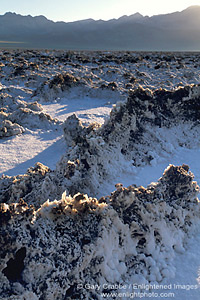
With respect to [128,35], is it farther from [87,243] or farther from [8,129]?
[87,243]

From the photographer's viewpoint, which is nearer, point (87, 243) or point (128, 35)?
point (87, 243)

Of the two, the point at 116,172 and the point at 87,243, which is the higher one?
the point at 87,243

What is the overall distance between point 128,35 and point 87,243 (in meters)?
118

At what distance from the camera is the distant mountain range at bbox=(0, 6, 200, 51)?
92981mm

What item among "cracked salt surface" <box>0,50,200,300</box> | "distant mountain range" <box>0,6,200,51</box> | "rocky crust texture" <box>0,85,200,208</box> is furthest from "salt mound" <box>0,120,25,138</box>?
"distant mountain range" <box>0,6,200,51</box>

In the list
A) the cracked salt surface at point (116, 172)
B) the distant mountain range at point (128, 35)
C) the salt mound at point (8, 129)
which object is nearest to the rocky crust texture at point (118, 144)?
the cracked salt surface at point (116, 172)

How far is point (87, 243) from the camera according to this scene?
209 centimetres

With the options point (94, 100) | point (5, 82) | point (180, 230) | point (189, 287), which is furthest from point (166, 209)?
point (5, 82)

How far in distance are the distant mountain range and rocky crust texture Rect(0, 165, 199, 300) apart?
86.3 metres

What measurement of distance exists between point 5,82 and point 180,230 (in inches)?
521

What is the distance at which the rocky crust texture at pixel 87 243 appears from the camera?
5.82 ft

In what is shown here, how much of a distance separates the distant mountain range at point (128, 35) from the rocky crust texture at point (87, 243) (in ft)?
283

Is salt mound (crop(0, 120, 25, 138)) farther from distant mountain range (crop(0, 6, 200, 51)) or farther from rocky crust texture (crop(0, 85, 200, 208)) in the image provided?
distant mountain range (crop(0, 6, 200, 51))

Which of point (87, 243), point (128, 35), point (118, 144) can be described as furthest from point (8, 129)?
point (128, 35)
